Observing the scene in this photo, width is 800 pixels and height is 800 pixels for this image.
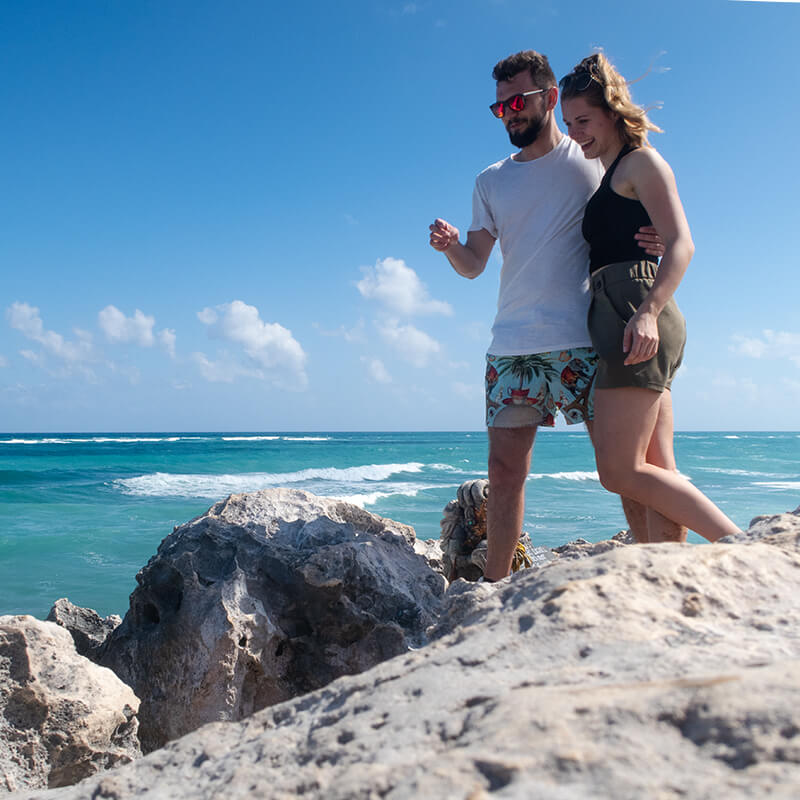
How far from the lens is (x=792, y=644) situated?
1084 millimetres

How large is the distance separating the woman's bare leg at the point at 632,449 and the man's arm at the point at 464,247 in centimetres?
94

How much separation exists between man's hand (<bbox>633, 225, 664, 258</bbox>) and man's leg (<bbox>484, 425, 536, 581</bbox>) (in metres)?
0.79

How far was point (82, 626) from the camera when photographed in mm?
3125

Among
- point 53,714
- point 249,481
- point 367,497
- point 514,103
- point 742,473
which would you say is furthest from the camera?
point 742,473

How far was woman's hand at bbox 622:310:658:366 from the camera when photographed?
225 centimetres

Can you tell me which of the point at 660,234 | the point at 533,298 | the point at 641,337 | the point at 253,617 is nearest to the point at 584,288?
the point at 533,298

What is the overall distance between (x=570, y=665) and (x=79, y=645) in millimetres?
2681

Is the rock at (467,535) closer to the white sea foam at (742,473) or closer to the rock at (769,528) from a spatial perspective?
the rock at (769,528)

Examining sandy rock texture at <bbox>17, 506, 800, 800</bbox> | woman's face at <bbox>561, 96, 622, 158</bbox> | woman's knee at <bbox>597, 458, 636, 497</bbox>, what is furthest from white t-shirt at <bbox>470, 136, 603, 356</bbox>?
sandy rock texture at <bbox>17, 506, 800, 800</bbox>

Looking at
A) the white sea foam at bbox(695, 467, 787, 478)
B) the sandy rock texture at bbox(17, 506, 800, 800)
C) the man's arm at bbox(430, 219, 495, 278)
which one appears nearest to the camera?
the sandy rock texture at bbox(17, 506, 800, 800)

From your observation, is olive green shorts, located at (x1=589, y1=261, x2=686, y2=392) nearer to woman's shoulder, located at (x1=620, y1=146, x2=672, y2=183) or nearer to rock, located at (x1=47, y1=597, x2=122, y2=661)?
woman's shoulder, located at (x1=620, y1=146, x2=672, y2=183)

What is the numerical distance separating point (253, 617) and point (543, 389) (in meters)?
1.39

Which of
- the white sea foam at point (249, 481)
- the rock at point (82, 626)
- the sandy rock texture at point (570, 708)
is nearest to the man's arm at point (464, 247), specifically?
the sandy rock texture at point (570, 708)

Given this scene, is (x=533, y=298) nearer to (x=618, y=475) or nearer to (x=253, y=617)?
(x=618, y=475)
